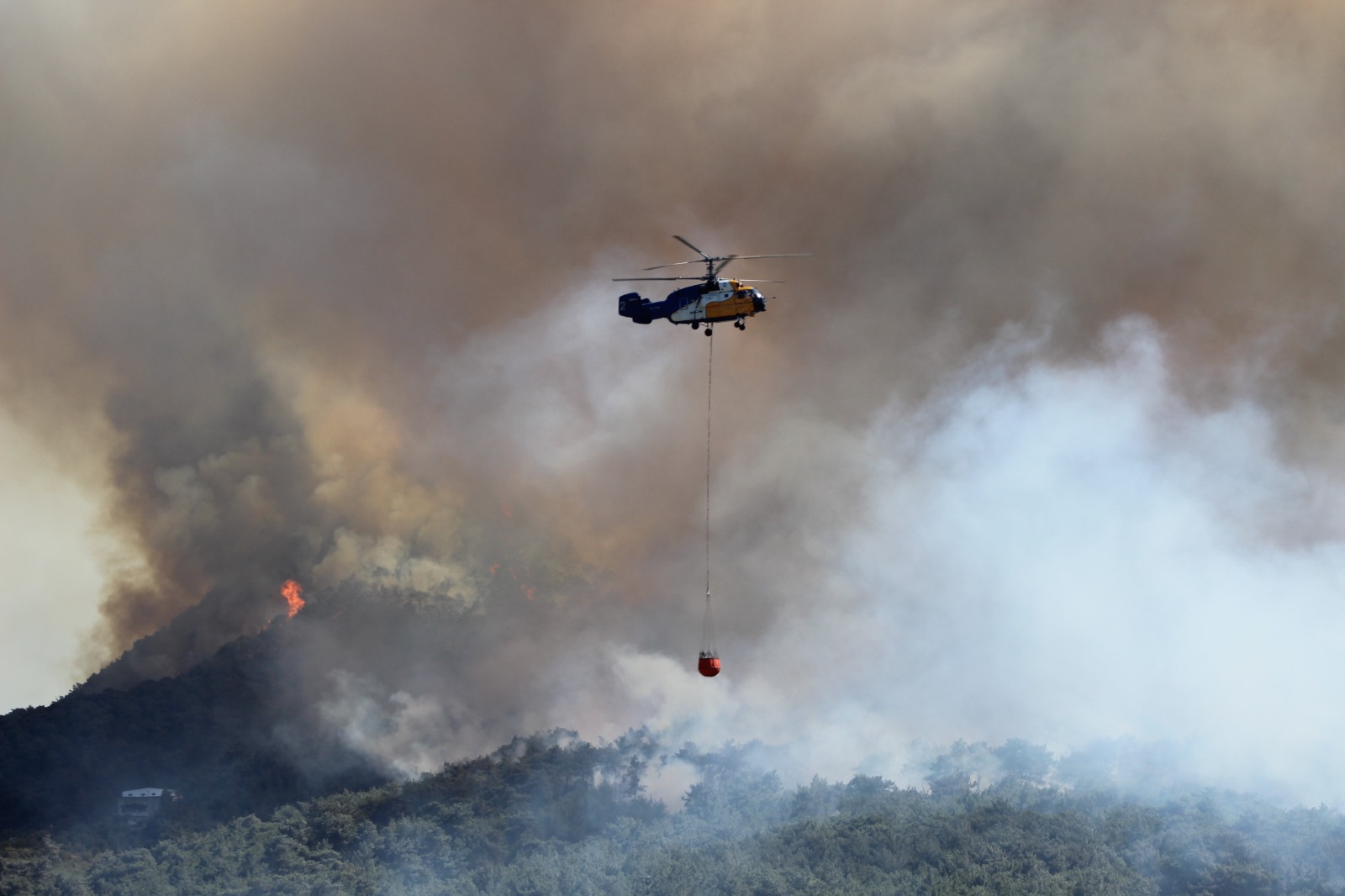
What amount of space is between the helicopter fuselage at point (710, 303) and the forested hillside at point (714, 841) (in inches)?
1162

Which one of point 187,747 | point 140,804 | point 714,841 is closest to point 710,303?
point 714,841

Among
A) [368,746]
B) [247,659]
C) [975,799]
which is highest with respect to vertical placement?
[247,659]

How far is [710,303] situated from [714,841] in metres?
32.7

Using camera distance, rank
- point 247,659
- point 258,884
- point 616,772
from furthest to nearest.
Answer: point 247,659 → point 616,772 → point 258,884

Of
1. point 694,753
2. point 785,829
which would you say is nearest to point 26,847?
point 694,753

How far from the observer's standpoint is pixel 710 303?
5247 cm

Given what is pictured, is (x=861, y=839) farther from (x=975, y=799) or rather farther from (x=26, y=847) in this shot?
(x=26, y=847)

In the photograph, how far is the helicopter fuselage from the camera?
51.8 m

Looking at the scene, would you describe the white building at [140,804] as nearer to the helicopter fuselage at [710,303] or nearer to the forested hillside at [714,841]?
the forested hillside at [714,841]

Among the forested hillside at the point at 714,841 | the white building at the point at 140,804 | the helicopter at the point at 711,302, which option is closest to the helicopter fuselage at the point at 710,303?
the helicopter at the point at 711,302

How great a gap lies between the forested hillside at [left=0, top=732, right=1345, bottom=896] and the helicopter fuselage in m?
29.5

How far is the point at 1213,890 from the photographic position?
56312 mm

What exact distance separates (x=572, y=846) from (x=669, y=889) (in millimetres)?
11680

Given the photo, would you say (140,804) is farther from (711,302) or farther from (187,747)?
(711,302)
